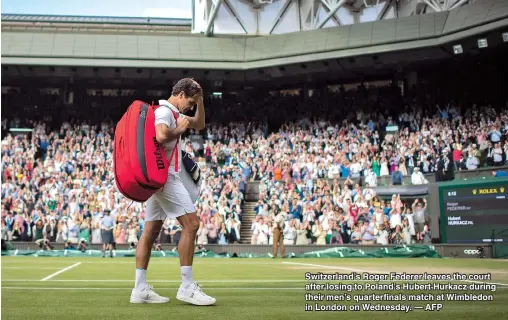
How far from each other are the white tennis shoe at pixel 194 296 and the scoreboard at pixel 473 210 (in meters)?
18.3

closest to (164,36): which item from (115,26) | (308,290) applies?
(115,26)

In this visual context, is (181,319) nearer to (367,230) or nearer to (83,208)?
(367,230)

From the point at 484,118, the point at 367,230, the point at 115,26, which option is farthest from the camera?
the point at 115,26

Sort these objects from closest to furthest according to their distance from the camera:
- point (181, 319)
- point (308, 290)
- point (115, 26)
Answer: point (181, 319) → point (308, 290) → point (115, 26)

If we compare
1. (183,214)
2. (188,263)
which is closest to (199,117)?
(183,214)

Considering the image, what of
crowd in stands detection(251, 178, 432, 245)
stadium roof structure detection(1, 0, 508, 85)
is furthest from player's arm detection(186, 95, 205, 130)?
stadium roof structure detection(1, 0, 508, 85)

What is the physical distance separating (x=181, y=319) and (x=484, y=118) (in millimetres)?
27896

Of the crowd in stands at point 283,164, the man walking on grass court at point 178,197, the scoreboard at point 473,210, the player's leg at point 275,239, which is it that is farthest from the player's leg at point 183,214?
the crowd in stands at point 283,164

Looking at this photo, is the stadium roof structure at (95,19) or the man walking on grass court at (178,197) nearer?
the man walking on grass court at (178,197)

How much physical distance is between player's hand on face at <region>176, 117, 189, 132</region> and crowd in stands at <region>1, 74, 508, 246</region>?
19.7m

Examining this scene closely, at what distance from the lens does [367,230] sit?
2564 cm

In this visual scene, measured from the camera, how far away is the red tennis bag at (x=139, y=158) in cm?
644

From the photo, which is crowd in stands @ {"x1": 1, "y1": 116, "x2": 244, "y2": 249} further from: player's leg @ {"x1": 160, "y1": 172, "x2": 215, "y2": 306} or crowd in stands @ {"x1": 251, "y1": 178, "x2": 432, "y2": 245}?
player's leg @ {"x1": 160, "y1": 172, "x2": 215, "y2": 306}

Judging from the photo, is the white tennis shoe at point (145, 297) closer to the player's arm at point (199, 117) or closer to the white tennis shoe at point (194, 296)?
the white tennis shoe at point (194, 296)
